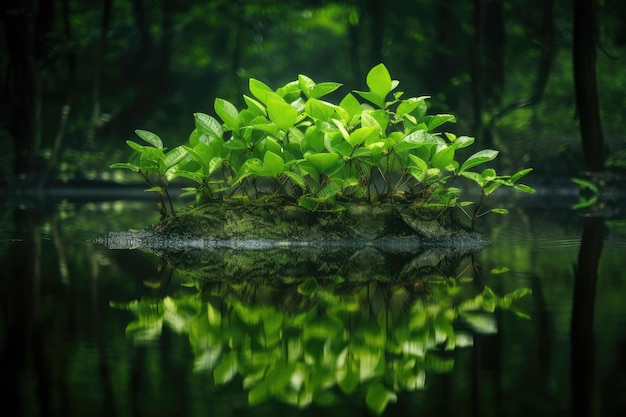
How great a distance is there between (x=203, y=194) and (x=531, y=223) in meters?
1.90

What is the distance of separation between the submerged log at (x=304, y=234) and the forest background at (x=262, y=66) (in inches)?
200

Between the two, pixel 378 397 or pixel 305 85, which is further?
pixel 305 85

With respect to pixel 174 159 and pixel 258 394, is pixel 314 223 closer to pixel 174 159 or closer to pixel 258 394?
pixel 174 159

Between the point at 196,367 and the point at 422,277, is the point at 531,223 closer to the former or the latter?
the point at 422,277

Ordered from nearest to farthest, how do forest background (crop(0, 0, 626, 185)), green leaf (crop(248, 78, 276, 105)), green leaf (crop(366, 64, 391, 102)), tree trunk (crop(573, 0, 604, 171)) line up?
green leaf (crop(248, 78, 276, 105)), green leaf (crop(366, 64, 391, 102)), tree trunk (crop(573, 0, 604, 171)), forest background (crop(0, 0, 626, 185))

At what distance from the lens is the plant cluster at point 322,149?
2.95 meters

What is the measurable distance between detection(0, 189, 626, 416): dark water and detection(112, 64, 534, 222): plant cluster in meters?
0.57

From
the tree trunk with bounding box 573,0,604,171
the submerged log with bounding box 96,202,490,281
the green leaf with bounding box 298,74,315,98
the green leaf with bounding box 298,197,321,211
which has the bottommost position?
the submerged log with bounding box 96,202,490,281

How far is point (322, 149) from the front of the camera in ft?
10.0

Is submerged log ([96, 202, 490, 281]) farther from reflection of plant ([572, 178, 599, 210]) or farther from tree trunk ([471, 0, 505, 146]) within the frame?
tree trunk ([471, 0, 505, 146])

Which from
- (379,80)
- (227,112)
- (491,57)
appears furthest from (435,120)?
(491,57)

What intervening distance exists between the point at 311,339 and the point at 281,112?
1671 millimetres

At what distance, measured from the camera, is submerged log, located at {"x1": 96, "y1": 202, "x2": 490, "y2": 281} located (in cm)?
279

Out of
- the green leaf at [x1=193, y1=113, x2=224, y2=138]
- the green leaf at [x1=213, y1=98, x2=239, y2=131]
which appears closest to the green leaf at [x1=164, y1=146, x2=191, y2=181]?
the green leaf at [x1=193, y1=113, x2=224, y2=138]
